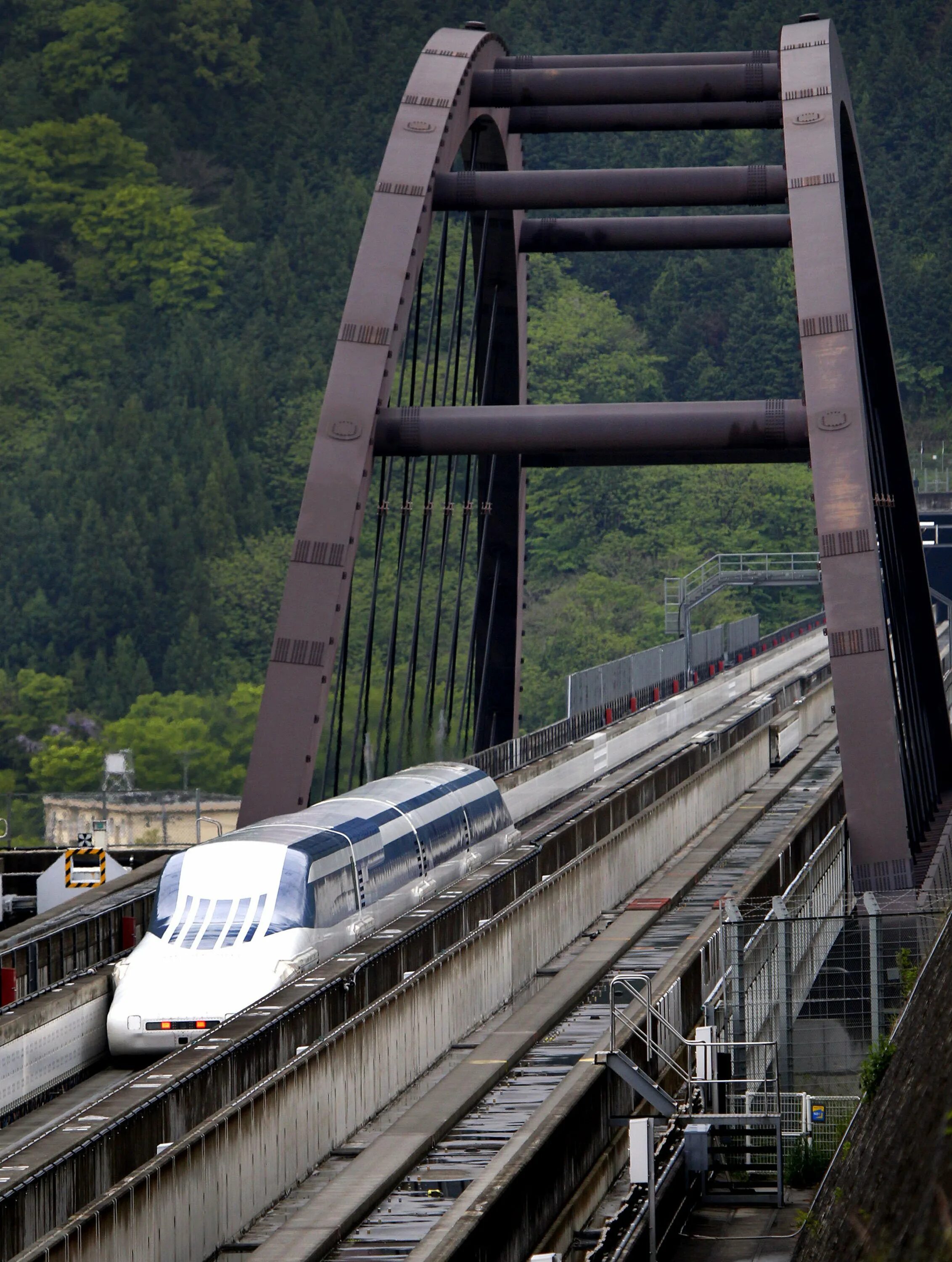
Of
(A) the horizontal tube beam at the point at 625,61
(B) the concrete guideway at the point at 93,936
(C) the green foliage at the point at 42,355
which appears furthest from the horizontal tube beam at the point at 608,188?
(C) the green foliage at the point at 42,355

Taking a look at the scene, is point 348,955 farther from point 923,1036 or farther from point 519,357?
point 519,357

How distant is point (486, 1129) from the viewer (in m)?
14.6

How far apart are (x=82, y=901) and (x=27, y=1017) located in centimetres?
704

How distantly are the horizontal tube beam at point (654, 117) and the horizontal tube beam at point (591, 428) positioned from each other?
24.1 ft

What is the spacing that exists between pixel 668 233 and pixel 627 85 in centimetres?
507

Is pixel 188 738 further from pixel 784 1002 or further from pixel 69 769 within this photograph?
pixel 784 1002

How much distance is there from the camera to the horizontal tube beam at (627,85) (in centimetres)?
2947

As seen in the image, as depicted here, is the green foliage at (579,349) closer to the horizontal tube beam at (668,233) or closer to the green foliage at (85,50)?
the green foliage at (85,50)

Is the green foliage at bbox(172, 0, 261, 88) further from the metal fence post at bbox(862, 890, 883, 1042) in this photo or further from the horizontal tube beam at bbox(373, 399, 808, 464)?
the metal fence post at bbox(862, 890, 883, 1042)

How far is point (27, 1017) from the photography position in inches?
653

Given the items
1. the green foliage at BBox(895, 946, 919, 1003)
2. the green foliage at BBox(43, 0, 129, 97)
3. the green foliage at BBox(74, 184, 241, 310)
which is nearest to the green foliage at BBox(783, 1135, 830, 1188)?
the green foliage at BBox(895, 946, 919, 1003)

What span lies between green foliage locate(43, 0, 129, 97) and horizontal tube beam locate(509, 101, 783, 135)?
114 meters

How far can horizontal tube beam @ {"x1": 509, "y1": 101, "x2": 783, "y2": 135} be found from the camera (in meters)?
31.4

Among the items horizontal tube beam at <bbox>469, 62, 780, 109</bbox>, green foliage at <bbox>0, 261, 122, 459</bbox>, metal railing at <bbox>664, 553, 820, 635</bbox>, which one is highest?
green foliage at <bbox>0, 261, 122, 459</bbox>
